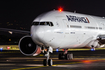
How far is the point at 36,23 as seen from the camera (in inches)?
848

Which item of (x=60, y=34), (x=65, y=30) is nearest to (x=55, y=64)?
(x=60, y=34)

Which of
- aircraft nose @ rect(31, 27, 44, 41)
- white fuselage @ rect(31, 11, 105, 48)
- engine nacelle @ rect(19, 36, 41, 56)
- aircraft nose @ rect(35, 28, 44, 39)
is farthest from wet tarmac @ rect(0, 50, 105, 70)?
aircraft nose @ rect(35, 28, 44, 39)

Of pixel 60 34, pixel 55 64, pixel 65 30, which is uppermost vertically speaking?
pixel 65 30

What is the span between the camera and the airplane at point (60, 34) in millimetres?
21125

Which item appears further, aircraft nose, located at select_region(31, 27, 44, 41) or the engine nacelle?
the engine nacelle

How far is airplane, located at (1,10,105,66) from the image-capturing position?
Answer: 832 inches

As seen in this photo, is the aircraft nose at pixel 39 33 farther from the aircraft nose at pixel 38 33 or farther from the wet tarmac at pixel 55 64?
the wet tarmac at pixel 55 64

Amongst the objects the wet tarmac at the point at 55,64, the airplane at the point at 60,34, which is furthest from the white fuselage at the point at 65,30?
the wet tarmac at the point at 55,64

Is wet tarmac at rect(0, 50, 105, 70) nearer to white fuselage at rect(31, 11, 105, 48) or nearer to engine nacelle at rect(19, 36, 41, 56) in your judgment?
engine nacelle at rect(19, 36, 41, 56)

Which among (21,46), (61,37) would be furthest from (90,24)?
(21,46)

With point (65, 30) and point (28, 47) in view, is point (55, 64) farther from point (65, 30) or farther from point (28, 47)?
point (65, 30)

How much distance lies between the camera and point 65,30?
23062mm

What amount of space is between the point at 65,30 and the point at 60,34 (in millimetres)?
878

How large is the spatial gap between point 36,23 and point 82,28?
572 cm
